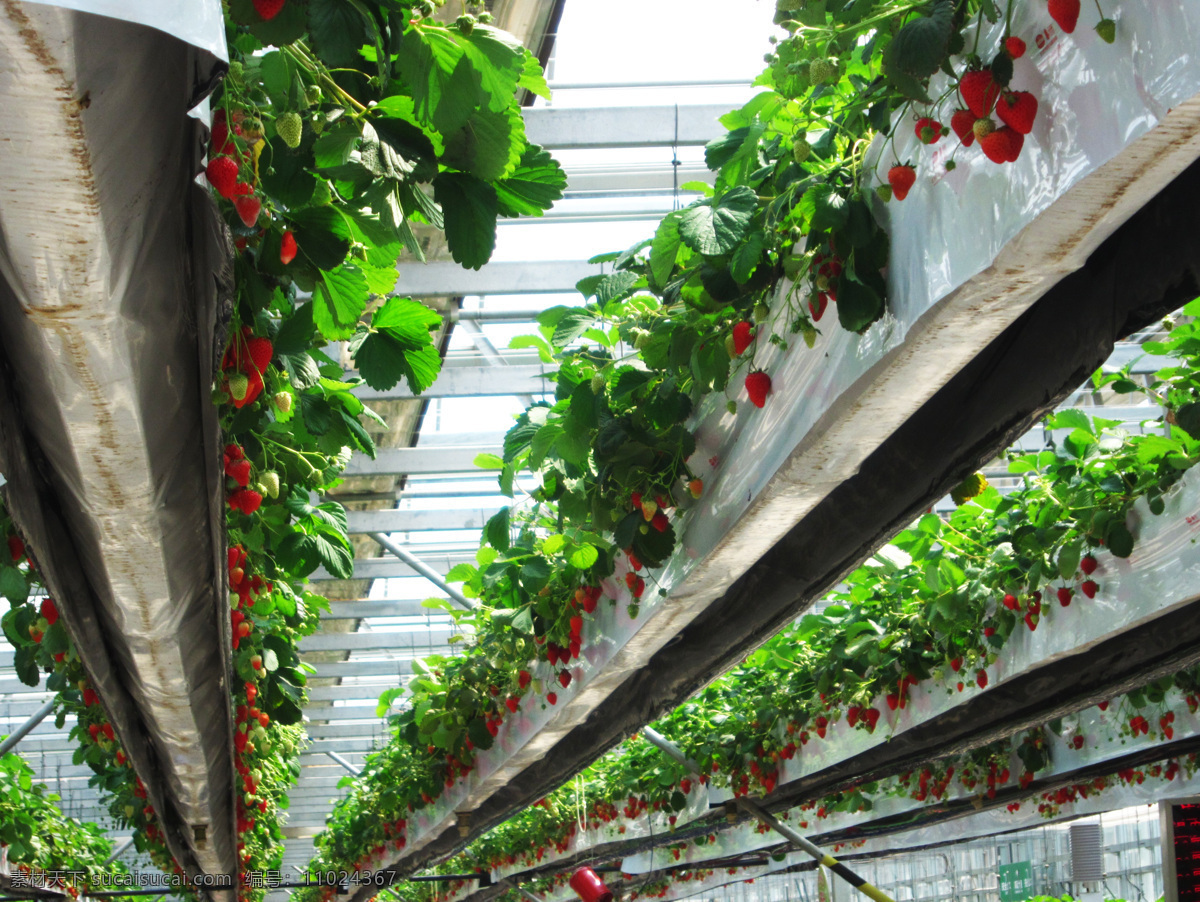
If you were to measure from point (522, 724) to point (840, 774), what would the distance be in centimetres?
201

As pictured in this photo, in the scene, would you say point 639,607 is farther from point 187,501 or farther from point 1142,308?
point 1142,308

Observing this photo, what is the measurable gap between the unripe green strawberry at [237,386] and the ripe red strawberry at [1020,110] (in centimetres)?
114

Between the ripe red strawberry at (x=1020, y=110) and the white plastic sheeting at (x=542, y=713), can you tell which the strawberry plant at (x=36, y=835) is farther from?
the ripe red strawberry at (x=1020, y=110)

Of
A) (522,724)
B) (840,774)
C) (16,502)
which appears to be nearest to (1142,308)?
(16,502)

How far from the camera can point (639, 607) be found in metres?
3.45

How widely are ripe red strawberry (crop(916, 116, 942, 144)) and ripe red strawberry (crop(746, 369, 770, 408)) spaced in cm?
77

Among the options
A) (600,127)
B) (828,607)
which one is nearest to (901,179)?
(600,127)

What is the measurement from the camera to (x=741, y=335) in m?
2.20

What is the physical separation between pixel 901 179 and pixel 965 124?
198 millimetres

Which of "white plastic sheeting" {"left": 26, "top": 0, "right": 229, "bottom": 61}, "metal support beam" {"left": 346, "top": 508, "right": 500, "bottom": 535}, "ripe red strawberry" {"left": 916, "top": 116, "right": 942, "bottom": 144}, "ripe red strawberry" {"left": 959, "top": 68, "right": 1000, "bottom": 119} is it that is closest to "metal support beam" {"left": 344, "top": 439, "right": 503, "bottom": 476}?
"metal support beam" {"left": 346, "top": 508, "right": 500, "bottom": 535}

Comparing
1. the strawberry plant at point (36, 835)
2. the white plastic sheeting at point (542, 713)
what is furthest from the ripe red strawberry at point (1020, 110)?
the strawberry plant at point (36, 835)

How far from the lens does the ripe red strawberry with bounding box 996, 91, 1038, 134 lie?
4.47 ft

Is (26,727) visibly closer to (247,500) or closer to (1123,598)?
(247,500)

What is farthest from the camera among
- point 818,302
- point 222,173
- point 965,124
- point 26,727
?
point 26,727
